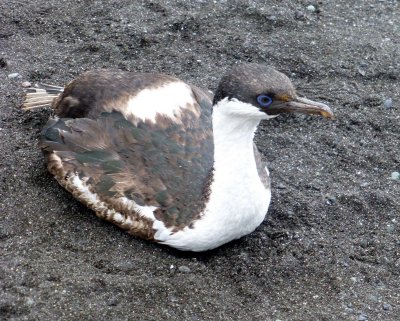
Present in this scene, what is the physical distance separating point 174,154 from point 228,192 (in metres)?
0.39

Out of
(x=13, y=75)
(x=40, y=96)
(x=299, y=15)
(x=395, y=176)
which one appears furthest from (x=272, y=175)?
(x=13, y=75)

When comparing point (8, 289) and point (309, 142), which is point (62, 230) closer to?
point (8, 289)

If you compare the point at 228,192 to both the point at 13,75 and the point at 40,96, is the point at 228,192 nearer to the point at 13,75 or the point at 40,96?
the point at 40,96

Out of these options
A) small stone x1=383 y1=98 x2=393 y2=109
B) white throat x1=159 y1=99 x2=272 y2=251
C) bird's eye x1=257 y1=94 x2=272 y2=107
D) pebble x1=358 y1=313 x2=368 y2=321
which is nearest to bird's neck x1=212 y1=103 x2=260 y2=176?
white throat x1=159 y1=99 x2=272 y2=251

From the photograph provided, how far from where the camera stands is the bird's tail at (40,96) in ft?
17.2

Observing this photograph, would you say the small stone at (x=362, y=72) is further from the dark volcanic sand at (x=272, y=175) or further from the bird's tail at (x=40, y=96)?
the bird's tail at (x=40, y=96)

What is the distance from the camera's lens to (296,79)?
5926 mm

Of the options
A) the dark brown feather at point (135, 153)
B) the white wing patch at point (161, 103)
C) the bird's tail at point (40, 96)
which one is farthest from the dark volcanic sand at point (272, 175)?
the white wing patch at point (161, 103)

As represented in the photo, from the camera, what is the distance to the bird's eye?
4023 millimetres

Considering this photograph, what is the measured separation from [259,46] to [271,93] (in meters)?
2.19

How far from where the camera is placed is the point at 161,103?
4.65m

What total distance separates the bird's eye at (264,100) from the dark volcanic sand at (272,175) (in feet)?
3.05

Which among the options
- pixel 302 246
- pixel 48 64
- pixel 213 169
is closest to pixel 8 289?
pixel 213 169

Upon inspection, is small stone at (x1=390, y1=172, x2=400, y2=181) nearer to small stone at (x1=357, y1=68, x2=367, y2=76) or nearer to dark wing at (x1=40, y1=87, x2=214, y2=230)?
small stone at (x1=357, y1=68, x2=367, y2=76)
